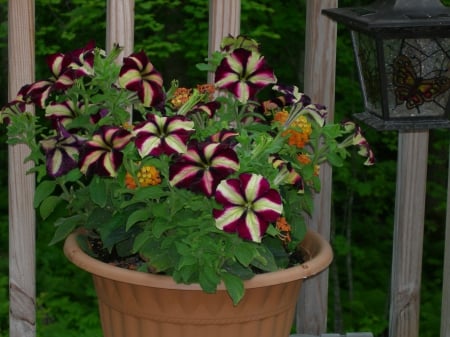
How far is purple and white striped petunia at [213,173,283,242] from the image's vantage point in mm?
1840

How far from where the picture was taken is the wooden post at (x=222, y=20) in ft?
8.02

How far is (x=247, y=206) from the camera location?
6.11 feet

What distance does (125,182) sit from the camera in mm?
2076

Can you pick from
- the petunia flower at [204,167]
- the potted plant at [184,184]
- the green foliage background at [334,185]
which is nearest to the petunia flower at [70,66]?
the potted plant at [184,184]

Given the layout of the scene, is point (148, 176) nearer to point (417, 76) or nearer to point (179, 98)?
point (179, 98)

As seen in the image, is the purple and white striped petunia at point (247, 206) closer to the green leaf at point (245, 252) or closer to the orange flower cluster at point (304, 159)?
the green leaf at point (245, 252)

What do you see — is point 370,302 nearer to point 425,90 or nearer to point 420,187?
point 420,187

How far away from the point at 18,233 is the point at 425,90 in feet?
3.68

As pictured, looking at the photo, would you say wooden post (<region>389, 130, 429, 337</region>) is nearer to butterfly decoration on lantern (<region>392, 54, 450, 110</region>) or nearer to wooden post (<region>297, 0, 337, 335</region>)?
wooden post (<region>297, 0, 337, 335</region>)

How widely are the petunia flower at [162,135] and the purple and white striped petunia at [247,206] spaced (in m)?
0.13

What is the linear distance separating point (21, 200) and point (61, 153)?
0.44 m

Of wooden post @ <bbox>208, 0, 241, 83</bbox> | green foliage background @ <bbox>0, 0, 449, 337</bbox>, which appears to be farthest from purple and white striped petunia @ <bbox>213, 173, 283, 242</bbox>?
green foliage background @ <bbox>0, 0, 449, 337</bbox>

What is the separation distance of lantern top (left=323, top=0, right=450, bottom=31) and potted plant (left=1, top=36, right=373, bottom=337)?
27 centimetres

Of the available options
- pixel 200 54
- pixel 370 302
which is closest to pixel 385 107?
pixel 200 54
